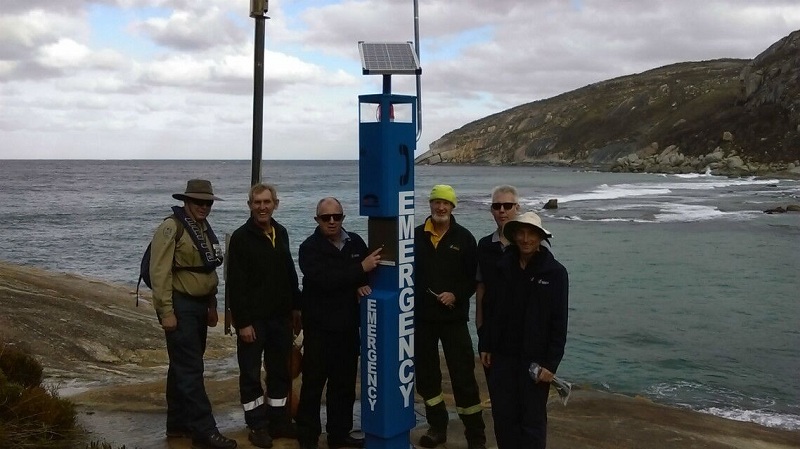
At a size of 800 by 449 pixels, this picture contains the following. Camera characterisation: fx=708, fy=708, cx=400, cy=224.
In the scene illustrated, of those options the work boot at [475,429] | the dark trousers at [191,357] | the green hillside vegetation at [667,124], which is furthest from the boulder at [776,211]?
the green hillside vegetation at [667,124]

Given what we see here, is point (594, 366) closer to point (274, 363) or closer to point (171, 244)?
point (274, 363)

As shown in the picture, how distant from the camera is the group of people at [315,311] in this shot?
5180 millimetres

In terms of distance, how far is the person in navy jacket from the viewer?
456cm

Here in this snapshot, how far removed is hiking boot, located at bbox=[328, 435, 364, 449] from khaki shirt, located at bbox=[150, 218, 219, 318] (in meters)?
1.59

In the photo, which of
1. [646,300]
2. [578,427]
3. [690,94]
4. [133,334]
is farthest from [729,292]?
→ [690,94]

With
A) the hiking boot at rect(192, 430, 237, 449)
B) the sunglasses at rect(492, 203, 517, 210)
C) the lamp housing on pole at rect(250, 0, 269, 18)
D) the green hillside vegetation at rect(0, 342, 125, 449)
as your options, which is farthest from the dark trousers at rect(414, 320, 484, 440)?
the lamp housing on pole at rect(250, 0, 269, 18)

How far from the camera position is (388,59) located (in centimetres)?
528

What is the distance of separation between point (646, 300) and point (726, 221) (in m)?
18.8

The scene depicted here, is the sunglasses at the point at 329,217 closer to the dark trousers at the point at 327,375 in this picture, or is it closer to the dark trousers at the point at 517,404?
the dark trousers at the point at 327,375

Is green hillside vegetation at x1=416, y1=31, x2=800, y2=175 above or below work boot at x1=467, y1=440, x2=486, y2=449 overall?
above

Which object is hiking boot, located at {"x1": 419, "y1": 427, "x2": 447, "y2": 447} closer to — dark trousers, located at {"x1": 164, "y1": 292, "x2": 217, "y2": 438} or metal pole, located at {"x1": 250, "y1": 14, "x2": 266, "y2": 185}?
dark trousers, located at {"x1": 164, "y1": 292, "x2": 217, "y2": 438}

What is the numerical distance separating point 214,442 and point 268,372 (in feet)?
2.23

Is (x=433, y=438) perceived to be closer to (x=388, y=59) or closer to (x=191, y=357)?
(x=191, y=357)

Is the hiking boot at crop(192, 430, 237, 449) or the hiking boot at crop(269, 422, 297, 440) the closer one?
the hiking boot at crop(192, 430, 237, 449)
